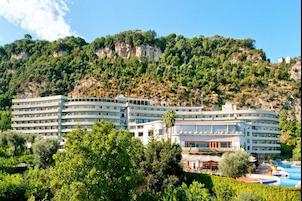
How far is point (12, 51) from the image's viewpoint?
175 m

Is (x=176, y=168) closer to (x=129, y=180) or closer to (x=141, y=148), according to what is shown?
(x=141, y=148)

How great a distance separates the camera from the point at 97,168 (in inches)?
1580

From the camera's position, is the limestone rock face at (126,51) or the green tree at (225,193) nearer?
the green tree at (225,193)

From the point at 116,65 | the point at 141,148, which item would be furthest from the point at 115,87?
the point at 141,148

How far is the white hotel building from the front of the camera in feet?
237

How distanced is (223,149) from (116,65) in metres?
83.6

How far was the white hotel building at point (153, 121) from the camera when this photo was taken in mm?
72312

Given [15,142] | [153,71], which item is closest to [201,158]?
[15,142]

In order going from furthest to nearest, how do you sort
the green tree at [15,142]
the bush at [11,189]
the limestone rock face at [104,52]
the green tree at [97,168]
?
the limestone rock face at [104,52]
the green tree at [15,142]
the bush at [11,189]
the green tree at [97,168]

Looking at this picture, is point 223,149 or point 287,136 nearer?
point 223,149

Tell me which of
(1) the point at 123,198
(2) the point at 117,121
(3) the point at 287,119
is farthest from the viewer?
(3) the point at 287,119

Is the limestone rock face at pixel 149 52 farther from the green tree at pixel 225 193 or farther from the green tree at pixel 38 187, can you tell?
the green tree at pixel 225 193

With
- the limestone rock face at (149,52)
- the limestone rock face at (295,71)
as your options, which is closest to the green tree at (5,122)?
the limestone rock face at (149,52)

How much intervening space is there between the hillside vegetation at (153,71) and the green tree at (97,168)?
85193mm
